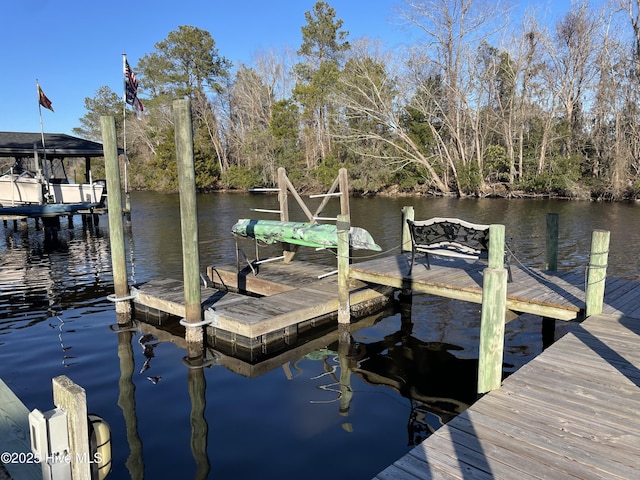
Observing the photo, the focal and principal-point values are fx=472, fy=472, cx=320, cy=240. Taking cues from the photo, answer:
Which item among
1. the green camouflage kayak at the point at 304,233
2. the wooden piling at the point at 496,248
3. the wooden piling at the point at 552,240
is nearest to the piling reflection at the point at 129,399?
the green camouflage kayak at the point at 304,233

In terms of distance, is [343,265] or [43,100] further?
[43,100]

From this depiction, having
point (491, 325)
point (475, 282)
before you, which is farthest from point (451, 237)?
point (491, 325)

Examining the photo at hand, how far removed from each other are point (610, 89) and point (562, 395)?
35830 mm

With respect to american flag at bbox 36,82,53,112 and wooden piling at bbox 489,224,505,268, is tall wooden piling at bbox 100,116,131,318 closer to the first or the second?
wooden piling at bbox 489,224,505,268

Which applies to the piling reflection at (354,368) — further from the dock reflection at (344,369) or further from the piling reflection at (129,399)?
the piling reflection at (129,399)

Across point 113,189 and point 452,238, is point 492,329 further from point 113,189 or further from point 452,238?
point 113,189

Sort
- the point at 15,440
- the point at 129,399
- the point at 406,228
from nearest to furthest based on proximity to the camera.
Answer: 1. the point at 15,440
2. the point at 129,399
3. the point at 406,228

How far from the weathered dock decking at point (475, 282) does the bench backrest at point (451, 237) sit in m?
0.47

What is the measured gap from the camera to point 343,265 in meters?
8.06

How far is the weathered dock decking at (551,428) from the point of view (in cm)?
326

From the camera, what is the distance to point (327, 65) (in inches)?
1879

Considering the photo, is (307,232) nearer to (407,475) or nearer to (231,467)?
(231,467)

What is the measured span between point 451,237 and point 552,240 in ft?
6.65

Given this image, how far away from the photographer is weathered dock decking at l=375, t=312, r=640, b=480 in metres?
3.26
